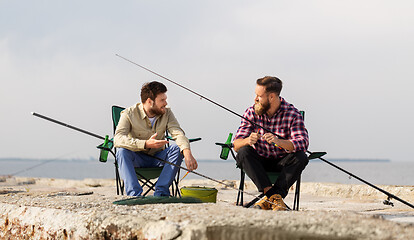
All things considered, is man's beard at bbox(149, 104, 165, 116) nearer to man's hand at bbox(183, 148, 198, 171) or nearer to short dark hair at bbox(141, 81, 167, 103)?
short dark hair at bbox(141, 81, 167, 103)

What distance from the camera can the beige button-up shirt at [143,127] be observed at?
381cm

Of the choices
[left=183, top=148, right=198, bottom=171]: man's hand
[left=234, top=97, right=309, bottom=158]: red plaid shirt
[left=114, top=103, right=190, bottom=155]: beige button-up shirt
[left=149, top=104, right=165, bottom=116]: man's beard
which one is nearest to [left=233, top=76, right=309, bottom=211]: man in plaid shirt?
[left=234, top=97, right=309, bottom=158]: red plaid shirt

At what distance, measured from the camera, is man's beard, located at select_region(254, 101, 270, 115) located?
3589mm

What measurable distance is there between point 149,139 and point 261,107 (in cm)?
90

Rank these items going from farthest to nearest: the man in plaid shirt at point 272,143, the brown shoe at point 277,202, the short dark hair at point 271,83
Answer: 1. the short dark hair at point 271,83
2. the man in plaid shirt at point 272,143
3. the brown shoe at point 277,202

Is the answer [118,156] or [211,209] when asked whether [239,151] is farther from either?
[211,209]

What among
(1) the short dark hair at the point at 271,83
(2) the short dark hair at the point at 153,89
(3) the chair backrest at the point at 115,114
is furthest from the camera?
(3) the chair backrest at the point at 115,114

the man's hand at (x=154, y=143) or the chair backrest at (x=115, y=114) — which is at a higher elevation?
the chair backrest at (x=115, y=114)

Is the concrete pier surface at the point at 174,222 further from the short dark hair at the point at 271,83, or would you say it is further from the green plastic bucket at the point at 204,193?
the short dark hair at the point at 271,83

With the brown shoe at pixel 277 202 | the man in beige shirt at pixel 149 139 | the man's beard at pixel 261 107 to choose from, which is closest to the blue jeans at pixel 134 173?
the man in beige shirt at pixel 149 139

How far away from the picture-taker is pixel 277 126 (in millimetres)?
3643

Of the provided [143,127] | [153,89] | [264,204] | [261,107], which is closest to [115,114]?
[143,127]

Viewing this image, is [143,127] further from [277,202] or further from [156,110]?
[277,202]

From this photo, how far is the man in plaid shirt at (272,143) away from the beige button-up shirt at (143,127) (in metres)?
0.52
